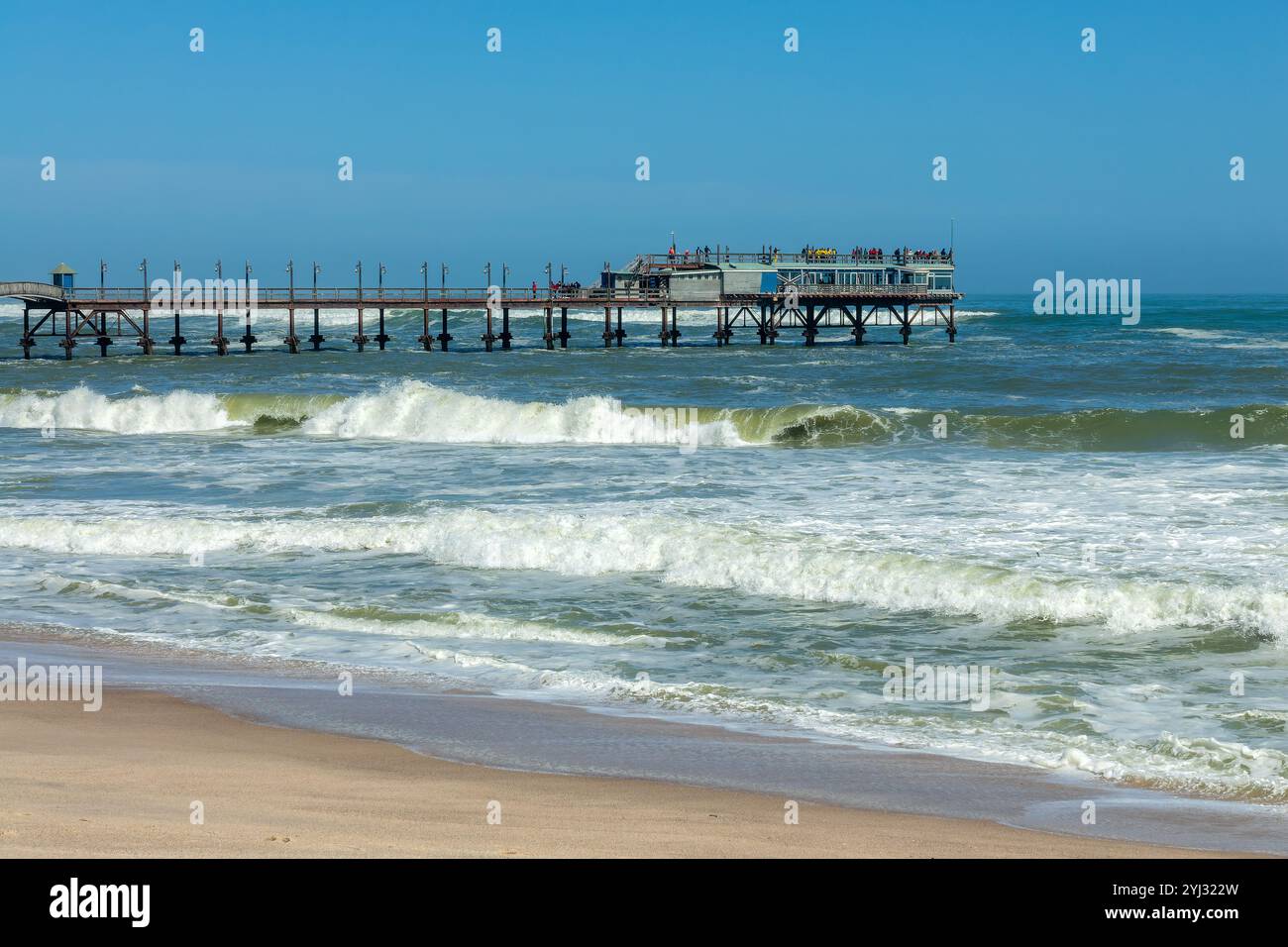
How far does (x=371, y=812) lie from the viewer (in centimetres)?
648

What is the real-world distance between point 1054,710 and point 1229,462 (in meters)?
13.8

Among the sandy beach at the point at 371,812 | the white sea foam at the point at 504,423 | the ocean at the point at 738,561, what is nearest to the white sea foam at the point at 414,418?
the white sea foam at the point at 504,423

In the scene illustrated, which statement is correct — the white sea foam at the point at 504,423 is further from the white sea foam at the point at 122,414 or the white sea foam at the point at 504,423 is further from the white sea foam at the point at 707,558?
the white sea foam at the point at 707,558

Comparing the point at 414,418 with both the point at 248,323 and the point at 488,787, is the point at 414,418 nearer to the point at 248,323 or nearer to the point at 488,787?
the point at 488,787

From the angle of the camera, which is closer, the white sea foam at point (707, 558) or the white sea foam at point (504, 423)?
the white sea foam at point (707, 558)

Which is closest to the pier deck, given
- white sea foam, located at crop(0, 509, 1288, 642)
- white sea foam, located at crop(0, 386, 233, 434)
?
white sea foam, located at crop(0, 386, 233, 434)

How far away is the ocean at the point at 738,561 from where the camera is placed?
922 cm

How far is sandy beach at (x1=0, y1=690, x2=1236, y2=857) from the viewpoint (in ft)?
19.0

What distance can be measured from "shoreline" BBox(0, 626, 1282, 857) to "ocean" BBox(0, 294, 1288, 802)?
58 cm

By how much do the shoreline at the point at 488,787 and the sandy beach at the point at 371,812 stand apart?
2 cm

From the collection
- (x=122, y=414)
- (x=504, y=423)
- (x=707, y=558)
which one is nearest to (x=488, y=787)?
(x=707, y=558)

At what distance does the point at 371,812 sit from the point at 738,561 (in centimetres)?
764

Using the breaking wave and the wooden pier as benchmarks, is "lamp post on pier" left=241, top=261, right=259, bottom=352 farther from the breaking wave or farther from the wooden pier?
the breaking wave
